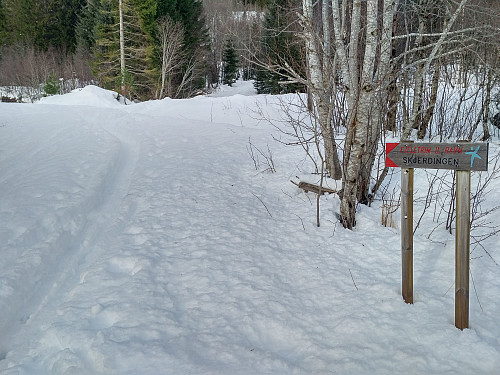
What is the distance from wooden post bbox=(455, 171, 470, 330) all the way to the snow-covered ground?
0.48 ft

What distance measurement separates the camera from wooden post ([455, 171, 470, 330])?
2947 mm

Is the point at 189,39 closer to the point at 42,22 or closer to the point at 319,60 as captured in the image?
the point at 42,22

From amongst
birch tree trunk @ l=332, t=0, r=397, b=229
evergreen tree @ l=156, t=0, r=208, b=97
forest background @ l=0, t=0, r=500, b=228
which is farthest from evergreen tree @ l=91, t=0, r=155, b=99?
birch tree trunk @ l=332, t=0, r=397, b=229

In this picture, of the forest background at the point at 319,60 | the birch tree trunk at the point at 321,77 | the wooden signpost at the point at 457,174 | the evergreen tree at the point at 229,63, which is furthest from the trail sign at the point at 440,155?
the evergreen tree at the point at 229,63

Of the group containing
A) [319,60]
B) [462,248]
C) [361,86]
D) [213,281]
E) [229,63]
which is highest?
[229,63]

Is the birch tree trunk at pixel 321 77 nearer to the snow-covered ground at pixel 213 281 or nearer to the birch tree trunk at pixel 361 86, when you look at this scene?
the birch tree trunk at pixel 361 86

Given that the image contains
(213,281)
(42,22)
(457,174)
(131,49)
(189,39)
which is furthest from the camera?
(42,22)

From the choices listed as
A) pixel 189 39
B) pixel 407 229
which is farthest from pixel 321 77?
pixel 189 39

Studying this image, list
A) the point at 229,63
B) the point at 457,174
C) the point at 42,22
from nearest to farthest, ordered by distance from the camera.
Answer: the point at 457,174 < the point at 42,22 < the point at 229,63

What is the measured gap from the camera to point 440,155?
3018 millimetres

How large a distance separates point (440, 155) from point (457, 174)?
192 millimetres

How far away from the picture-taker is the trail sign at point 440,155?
2.84 m

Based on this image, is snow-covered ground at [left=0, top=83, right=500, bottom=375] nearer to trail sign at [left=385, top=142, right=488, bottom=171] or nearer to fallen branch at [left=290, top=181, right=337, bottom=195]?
fallen branch at [left=290, top=181, right=337, bottom=195]

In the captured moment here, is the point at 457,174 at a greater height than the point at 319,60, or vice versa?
the point at 319,60
